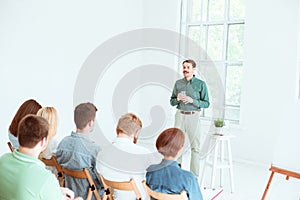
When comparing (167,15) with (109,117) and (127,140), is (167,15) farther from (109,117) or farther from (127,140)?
(127,140)

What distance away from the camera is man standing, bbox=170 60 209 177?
13.7 ft

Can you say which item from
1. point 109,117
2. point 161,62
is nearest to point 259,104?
point 161,62

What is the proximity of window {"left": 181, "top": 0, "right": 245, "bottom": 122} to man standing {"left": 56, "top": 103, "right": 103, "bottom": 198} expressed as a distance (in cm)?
343

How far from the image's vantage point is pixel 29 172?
1677 millimetres

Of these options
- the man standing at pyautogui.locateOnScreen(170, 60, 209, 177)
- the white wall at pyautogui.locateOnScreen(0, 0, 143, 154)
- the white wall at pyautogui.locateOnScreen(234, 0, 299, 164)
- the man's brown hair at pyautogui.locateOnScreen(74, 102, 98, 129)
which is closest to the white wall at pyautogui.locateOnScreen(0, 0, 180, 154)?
the white wall at pyautogui.locateOnScreen(0, 0, 143, 154)

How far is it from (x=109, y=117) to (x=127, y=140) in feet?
11.9

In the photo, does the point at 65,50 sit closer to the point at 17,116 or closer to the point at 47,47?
the point at 47,47

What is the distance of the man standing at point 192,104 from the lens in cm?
418

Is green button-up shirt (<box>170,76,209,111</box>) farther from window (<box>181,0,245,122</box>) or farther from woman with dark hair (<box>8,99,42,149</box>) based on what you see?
woman with dark hair (<box>8,99,42,149</box>)

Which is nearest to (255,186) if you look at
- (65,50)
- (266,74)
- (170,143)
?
(266,74)

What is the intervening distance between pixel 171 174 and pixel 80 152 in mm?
799

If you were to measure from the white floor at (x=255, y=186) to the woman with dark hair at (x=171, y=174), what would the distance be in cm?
178

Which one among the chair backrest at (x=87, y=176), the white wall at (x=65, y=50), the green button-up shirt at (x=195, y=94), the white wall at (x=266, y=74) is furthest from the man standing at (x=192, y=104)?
the white wall at (x=65, y=50)

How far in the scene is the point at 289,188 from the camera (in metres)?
4.21
